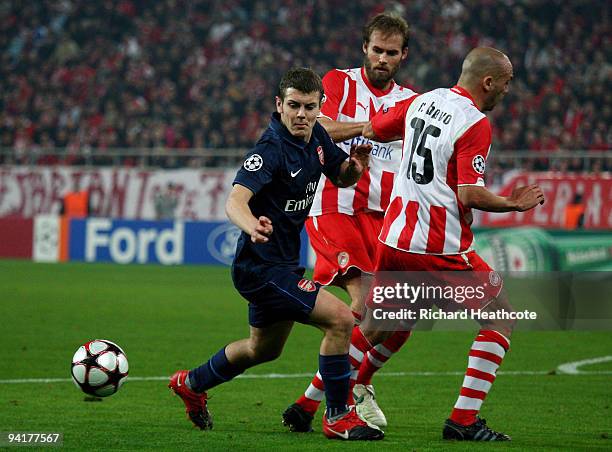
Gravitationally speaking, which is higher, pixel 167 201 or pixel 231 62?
pixel 231 62

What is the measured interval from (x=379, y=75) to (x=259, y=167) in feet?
5.69

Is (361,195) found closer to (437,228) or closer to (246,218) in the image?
(437,228)

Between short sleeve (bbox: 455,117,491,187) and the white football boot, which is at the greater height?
short sleeve (bbox: 455,117,491,187)

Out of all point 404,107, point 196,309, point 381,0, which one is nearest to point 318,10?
point 381,0

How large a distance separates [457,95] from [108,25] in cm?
2471

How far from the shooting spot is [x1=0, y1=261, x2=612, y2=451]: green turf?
591 cm

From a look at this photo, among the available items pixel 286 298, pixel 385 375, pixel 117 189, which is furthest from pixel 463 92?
pixel 117 189

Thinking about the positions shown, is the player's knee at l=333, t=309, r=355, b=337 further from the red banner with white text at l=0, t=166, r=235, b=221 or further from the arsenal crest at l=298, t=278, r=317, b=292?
the red banner with white text at l=0, t=166, r=235, b=221

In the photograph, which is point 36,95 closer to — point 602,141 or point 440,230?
point 602,141

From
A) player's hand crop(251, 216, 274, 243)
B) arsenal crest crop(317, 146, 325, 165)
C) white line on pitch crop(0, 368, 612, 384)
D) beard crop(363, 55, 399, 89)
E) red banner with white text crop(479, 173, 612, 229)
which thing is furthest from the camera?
red banner with white text crop(479, 173, 612, 229)

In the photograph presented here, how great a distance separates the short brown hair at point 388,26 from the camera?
6.84 m

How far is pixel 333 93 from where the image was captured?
23.5 feet

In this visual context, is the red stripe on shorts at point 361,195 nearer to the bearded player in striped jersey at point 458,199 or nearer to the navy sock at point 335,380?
the bearded player in striped jersey at point 458,199

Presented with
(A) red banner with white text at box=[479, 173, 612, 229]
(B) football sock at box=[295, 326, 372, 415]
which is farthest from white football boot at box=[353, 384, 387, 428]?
(A) red banner with white text at box=[479, 173, 612, 229]
